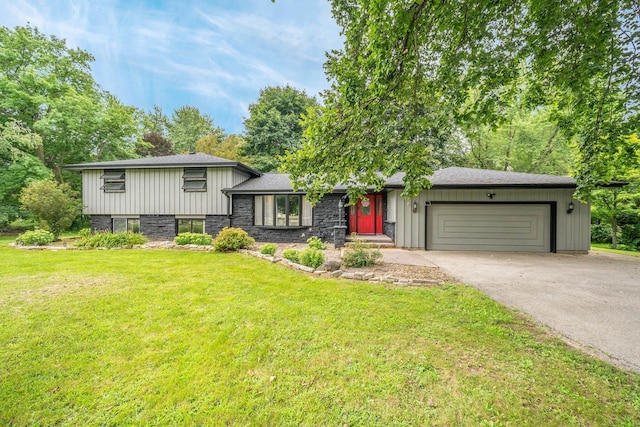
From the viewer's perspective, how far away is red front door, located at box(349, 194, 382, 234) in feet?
37.4

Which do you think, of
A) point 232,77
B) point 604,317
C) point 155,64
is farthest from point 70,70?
point 604,317

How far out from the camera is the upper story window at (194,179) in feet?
37.2

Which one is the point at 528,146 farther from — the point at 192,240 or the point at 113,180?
the point at 113,180

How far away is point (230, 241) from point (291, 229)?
3054 mm

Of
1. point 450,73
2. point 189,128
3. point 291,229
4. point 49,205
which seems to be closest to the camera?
point 450,73

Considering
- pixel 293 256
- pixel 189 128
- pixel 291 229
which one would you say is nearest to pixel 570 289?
pixel 293 256

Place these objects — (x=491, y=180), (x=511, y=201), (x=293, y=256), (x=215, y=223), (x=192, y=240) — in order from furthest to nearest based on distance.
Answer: (x=215, y=223) < (x=192, y=240) < (x=491, y=180) < (x=511, y=201) < (x=293, y=256)

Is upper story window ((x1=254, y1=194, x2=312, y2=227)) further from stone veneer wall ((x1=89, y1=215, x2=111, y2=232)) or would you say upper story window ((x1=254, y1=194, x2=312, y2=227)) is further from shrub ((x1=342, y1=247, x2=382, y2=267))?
stone veneer wall ((x1=89, y1=215, x2=111, y2=232))

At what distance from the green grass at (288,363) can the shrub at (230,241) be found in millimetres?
3784

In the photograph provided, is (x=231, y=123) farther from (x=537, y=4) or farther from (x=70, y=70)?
(x=537, y=4)

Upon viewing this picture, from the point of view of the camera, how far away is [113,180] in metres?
11.7

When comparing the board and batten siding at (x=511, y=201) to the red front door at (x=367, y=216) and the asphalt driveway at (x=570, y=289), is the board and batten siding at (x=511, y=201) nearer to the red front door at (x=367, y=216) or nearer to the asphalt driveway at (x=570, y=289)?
the asphalt driveway at (x=570, y=289)

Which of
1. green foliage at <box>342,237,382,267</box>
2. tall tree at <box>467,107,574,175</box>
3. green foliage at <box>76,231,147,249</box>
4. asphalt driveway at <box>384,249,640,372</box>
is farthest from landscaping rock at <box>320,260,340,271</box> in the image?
tall tree at <box>467,107,574,175</box>

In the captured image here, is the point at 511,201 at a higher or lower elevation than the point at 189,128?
lower
